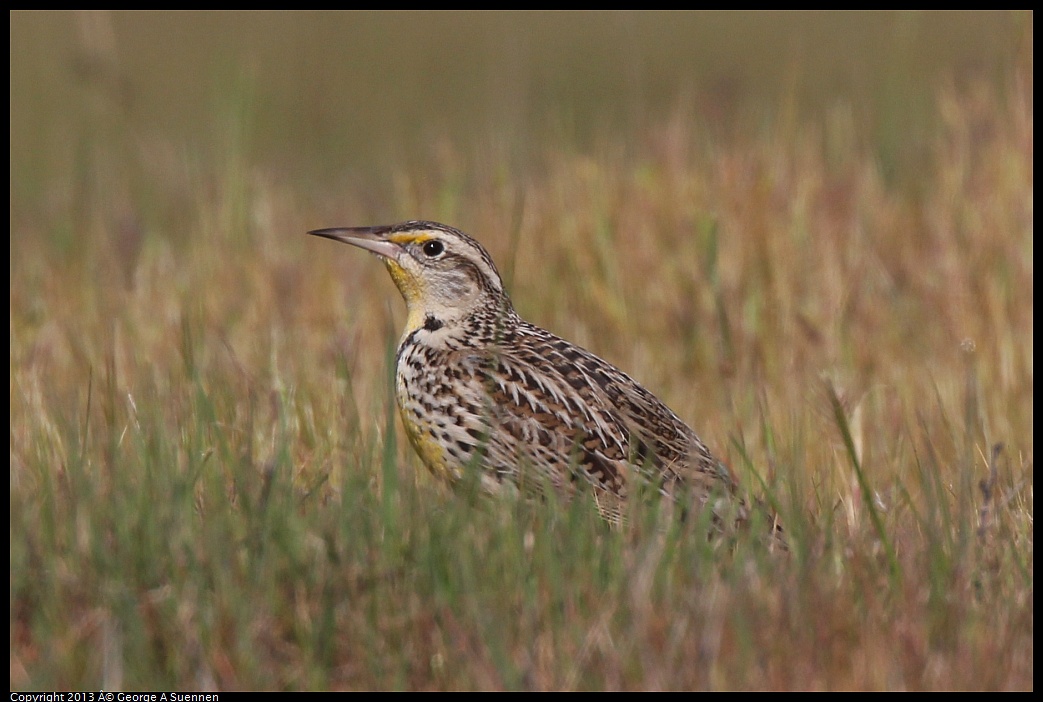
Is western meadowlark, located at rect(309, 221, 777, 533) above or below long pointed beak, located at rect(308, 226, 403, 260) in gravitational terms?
below

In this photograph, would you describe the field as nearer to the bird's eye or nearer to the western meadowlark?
the western meadowlark

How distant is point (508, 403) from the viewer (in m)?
4.45

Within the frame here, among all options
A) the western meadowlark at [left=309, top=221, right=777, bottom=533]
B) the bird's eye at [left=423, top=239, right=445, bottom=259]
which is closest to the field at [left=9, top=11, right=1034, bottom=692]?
the western meadowlark at [left=309, top=221, right=777, bottom=533]

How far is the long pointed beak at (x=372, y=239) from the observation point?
16.3 feet

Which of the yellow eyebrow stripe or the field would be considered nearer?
the field

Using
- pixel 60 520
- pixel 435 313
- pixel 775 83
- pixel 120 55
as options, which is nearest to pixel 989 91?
pixel 435 313

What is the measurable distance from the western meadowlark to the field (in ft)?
0.58

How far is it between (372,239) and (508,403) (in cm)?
88

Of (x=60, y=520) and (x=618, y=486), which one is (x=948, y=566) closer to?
(x=618, y=486)

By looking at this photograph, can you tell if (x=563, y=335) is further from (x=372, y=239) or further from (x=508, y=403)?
(x=508, y=403)

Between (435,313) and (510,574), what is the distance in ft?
6.19

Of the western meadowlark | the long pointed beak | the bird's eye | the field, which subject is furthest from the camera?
the bird's eye

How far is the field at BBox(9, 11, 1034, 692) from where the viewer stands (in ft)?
9.96

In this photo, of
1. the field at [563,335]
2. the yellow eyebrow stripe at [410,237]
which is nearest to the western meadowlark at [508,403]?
the yellow eyebrow stripe at [410,237]
